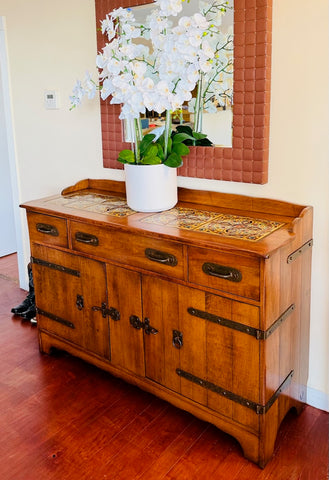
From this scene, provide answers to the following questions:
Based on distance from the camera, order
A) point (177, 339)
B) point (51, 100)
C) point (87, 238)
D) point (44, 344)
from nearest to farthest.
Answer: point (177, 339), point (87, 238), point (44, 344), point (51, 100)

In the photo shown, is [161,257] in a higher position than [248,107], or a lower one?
lower

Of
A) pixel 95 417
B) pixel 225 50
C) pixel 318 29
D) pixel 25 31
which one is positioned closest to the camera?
pixel 318 29

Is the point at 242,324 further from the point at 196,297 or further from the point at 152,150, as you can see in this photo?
the point at 152,150

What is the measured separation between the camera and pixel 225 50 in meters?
2.01

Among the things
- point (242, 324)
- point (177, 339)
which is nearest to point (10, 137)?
point (177, 339)

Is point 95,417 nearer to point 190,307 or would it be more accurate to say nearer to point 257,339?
point 190,307

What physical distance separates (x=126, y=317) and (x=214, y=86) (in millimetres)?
1095

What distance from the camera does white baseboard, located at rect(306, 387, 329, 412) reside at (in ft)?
6.98

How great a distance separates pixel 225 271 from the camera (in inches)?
67.9

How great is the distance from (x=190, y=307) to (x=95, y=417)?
2.36ft

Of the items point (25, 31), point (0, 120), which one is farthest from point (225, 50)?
point (0, 120)

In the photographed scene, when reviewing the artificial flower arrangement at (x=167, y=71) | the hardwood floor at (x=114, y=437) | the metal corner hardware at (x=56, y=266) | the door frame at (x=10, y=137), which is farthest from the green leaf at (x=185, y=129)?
the door frame at (x=10, y=137)

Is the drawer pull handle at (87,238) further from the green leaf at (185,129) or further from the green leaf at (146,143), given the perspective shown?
the green leaf at (185,129)

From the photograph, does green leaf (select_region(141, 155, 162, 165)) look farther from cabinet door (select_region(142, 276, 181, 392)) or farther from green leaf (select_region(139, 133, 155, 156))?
cabinet door (select_region(142, 276, 181, 392))
